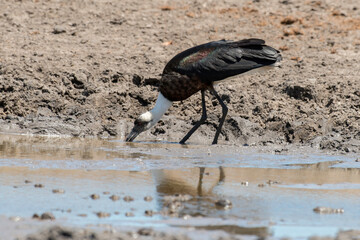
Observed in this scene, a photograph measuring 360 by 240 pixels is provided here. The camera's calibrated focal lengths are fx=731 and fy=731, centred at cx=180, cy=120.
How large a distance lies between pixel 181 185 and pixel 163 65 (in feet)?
17.5

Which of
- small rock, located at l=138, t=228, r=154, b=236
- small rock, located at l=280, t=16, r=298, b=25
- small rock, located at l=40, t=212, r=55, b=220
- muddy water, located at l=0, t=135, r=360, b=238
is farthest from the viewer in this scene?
small rock, located at l=280, t=16, r=298, b=25

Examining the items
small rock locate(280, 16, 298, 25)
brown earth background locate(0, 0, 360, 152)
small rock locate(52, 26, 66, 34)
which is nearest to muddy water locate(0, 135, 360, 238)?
brown earth background locate(0, 0, 360, 152)

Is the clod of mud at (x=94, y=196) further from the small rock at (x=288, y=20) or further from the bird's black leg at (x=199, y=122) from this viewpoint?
the small rock at (x=288, y=20)

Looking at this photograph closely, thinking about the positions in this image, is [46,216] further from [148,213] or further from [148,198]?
[148,198]

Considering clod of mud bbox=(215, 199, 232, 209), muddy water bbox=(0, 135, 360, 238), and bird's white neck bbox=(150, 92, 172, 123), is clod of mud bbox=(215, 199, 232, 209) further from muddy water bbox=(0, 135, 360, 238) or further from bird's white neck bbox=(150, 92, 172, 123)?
bird's white neck bbox=(150, 92, 172, 123)

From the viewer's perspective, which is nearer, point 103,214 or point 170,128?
point 103,214

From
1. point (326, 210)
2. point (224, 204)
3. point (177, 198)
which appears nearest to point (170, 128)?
point (177, 198)

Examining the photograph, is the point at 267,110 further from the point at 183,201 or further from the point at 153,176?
the point at 183,201

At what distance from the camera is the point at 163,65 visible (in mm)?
11469

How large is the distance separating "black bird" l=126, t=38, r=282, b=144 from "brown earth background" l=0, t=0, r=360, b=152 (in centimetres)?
53

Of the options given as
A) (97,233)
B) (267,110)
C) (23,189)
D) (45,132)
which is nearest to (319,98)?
(267,110)

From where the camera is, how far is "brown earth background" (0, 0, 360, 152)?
9.97 meters

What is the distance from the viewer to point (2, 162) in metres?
7.25

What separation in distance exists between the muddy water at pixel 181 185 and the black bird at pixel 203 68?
0.52 meters
